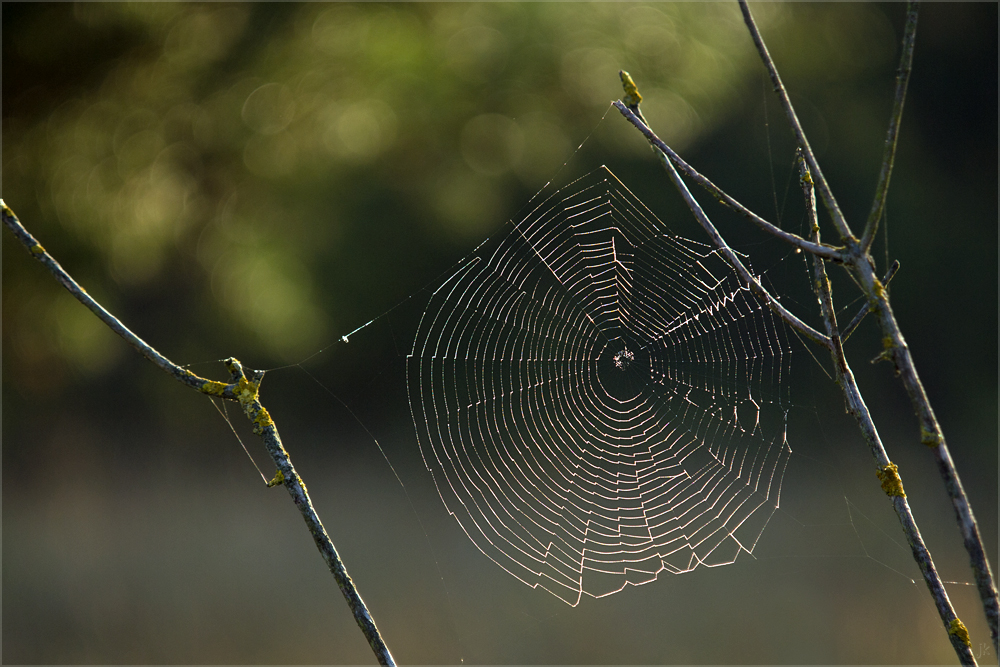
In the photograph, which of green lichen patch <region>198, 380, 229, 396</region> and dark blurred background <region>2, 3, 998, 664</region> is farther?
dark blurred background <region>2, 3, 998, 664</region>

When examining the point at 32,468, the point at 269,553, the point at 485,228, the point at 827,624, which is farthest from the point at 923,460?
the point at 32,468

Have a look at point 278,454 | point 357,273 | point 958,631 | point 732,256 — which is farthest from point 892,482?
point 357,273

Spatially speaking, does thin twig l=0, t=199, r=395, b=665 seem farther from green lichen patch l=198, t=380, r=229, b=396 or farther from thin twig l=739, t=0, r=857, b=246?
thin twig l=739, t=0, r=857, b=246

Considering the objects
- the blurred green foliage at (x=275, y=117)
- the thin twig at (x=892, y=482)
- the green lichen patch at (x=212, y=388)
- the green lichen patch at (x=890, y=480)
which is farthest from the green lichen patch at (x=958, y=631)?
the blurred green foliage at (x=275, y=117)

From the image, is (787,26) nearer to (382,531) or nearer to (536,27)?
(536,27)

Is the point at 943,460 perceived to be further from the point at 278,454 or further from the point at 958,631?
the point at 278,454

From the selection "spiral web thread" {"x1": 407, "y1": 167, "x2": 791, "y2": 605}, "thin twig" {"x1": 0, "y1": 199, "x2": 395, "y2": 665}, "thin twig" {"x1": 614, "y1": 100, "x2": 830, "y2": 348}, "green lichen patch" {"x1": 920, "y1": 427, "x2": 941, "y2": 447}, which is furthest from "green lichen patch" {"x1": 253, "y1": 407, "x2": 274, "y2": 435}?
"spiral web thread" {"x1": 407, "y1": 167, "x2": 791, "y2": 605}
